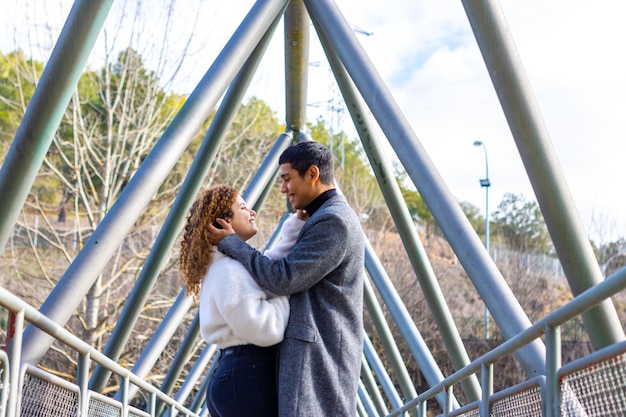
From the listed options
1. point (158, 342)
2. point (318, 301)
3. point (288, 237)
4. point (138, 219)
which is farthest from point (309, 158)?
point (138, 219)

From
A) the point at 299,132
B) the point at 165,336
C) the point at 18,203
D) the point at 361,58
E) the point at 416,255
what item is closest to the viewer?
the point at 18,203

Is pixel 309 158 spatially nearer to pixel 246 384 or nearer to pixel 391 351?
pixel 246 384

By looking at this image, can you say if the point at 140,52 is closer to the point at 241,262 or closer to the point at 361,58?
the point at 361,58

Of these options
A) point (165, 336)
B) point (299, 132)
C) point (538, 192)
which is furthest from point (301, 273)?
point (299, 132)

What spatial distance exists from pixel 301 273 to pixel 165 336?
604 cm

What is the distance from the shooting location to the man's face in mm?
3883

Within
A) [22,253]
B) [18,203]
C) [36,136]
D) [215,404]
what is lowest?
[22,253]

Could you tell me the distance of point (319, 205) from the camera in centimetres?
388

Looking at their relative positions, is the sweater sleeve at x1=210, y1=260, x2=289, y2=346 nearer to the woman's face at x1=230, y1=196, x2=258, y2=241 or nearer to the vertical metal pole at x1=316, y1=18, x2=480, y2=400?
the woman's face at x1=230, y1=196, x2=258, y2=241

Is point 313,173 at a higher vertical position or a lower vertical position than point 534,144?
lower

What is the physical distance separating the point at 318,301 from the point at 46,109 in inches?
77.8

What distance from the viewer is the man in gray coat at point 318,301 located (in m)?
3.59

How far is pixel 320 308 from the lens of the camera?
368 centimetres

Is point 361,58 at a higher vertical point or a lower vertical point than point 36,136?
higher
